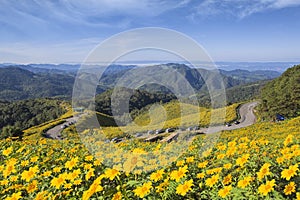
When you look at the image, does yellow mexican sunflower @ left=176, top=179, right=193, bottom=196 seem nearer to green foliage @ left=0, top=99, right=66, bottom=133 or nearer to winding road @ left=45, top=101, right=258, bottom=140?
winding road @ left=45, top=101, right=258, bottom=140

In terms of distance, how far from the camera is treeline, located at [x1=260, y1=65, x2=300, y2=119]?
166 ft

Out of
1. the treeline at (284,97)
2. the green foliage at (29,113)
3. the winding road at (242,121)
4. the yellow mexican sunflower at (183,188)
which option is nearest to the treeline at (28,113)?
the green foliage at (29,113)

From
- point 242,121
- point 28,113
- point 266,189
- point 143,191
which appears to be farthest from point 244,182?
point 28,113

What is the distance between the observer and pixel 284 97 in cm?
5144

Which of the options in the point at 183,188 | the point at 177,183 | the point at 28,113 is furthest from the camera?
the point at 28,113

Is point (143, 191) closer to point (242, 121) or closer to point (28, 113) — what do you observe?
point (242, 121)

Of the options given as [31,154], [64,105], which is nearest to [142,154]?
[31,154]

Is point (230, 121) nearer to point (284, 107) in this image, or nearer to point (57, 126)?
point (284, 107)

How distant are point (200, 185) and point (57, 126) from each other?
65.7 meters

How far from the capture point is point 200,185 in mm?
3467

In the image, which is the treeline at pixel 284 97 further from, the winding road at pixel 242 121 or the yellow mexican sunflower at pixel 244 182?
the yellow mexican sunflower at pixel 244 182

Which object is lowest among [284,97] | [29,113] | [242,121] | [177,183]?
[29,113]

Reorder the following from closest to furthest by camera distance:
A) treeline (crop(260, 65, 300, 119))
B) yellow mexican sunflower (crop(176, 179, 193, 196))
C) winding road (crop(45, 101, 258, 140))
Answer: yellow mexican sunflower (crop(176, 179, 193, 196)) < treeline (crop(260, 65, 300, 119)) < winding road (crop(45, 101, 258, 140))

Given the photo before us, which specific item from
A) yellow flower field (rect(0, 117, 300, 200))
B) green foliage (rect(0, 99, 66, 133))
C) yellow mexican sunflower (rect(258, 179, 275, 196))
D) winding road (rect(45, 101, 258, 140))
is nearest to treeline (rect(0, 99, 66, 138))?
green foliage (rect(0, 99, 66, 133))
